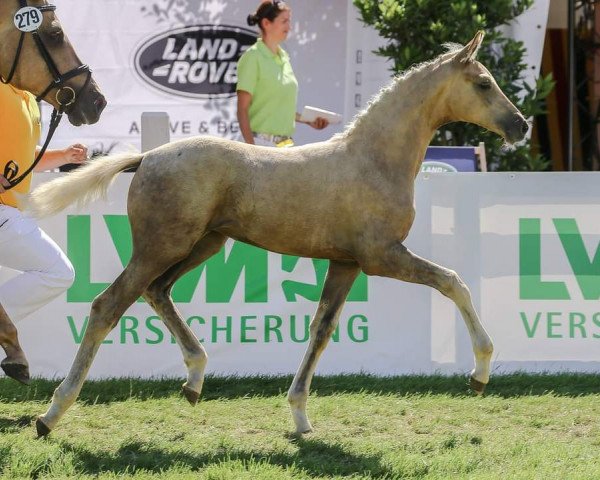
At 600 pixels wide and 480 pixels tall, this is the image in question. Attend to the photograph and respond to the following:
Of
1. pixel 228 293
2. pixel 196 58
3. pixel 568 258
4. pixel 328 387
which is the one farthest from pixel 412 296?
pixel 196 58

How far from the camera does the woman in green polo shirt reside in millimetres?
7961

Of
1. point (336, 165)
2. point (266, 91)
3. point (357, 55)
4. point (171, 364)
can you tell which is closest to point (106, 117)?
point (357, 55)

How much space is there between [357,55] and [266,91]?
3.01m

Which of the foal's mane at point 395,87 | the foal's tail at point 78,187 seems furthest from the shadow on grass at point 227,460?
the foal's mane at point 395,87

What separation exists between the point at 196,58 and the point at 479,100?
576cm

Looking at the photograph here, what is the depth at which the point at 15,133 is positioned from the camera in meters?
5.89

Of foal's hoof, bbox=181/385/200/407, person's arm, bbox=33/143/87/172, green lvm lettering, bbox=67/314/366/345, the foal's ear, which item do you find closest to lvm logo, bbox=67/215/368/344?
green lvm lettering, bbox=67/314/366/345

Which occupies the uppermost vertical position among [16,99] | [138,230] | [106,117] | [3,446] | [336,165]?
[106,117]

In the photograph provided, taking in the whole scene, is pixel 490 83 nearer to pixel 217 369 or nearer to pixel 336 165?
pixel 336 165

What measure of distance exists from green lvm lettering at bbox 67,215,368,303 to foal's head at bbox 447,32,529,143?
6.41ft

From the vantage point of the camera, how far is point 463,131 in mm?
10211

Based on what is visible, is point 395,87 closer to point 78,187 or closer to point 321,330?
point 321,330

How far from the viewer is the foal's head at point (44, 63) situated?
544 centimetres

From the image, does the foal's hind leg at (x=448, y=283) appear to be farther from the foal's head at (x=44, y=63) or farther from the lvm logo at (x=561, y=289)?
the lvm logo at (x=561, y=289)
